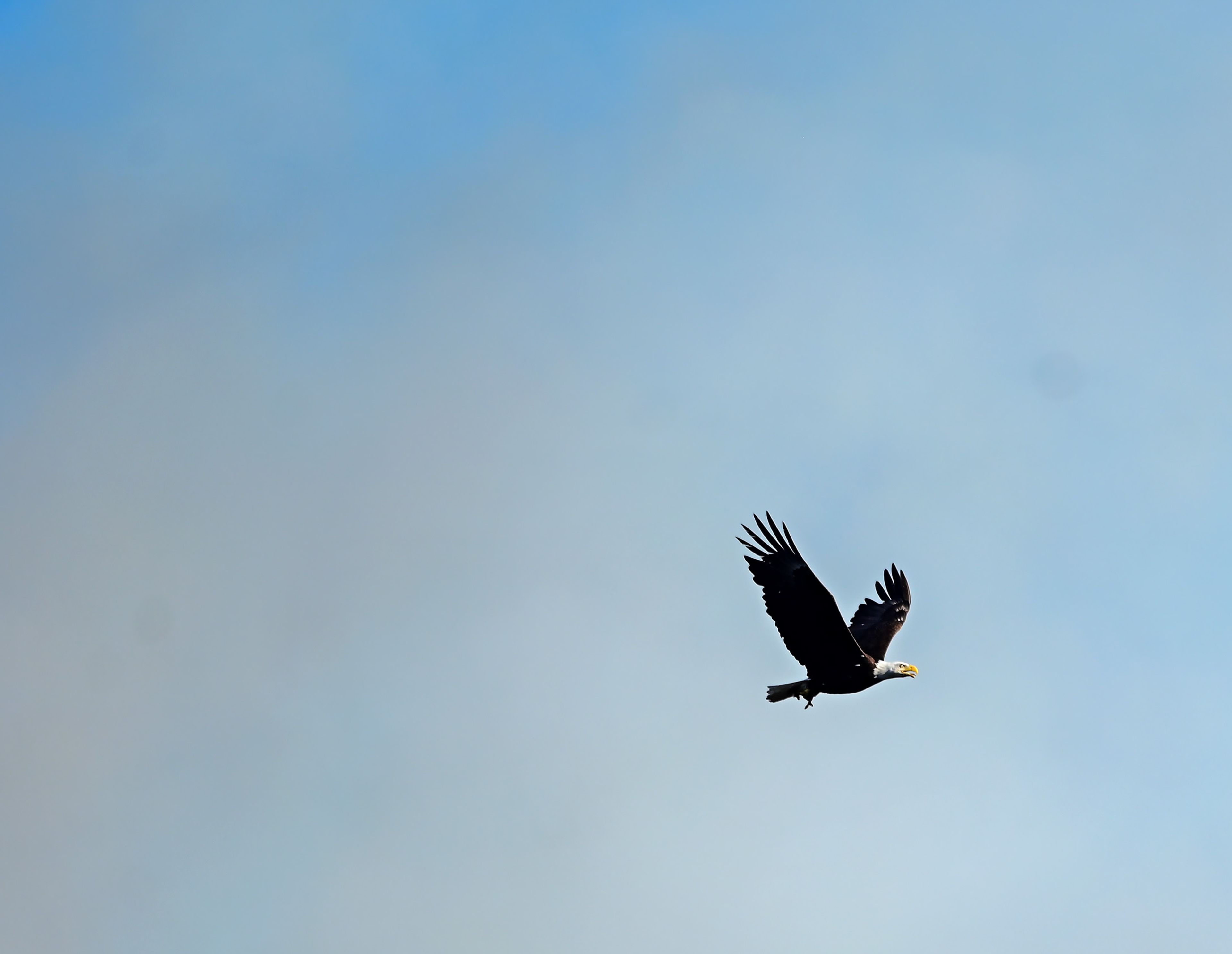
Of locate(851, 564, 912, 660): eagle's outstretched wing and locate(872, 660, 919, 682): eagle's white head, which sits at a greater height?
locate(851, 564, 912, 660): eagle's outstretched wing

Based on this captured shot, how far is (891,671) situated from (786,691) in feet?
7.91

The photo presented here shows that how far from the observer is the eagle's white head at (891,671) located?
2920 cm

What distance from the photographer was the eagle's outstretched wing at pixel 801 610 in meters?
27.5

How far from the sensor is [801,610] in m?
28.0

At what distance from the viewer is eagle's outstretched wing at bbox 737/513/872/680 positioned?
27.5 m

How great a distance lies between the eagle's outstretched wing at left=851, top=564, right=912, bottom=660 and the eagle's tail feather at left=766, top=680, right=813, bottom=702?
3.18 metres

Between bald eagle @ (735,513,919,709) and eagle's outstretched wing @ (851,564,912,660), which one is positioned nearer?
bald eagle @ (735,513,919,709)

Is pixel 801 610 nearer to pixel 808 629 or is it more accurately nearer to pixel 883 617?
pixel 808 629

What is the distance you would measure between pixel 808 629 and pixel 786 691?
1.58 m

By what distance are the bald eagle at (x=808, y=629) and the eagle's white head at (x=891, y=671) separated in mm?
15

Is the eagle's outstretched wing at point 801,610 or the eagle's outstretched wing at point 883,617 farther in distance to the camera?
the eagle's outstretched wing at point 883,617

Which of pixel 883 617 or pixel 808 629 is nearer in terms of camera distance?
pixel 808 629

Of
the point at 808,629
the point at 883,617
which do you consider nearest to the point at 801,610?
the point at 808,629

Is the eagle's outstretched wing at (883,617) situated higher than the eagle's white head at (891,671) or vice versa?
the eagle's outstretched wing at (883,617)
